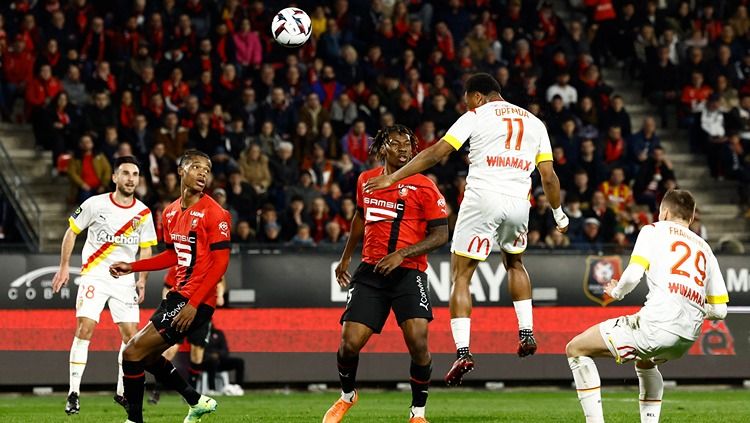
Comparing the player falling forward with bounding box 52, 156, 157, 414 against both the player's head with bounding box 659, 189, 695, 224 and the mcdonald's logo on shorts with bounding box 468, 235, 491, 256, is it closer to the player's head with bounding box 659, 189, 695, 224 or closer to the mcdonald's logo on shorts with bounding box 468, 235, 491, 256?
the mcdonald's logo on shorts with bounding box 468, 235, 491, 256

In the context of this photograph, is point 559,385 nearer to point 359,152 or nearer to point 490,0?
point 359,152

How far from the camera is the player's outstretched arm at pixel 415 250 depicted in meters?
11.5

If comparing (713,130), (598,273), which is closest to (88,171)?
(598,273)

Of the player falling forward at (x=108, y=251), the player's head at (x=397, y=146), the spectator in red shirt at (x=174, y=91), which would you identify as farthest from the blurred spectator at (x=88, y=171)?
the player's head at (x=397, y=146)

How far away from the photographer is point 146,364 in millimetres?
11328

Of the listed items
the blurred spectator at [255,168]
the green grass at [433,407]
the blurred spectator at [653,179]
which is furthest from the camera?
the blurred spectator at [653,179]

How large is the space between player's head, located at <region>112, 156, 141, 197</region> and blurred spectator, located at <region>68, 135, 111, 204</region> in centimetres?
549

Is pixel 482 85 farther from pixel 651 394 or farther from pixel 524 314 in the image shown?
pixel 651 394

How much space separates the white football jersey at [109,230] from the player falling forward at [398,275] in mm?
3927

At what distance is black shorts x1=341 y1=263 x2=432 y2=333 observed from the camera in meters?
11.7

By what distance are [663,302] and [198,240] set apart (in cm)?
380

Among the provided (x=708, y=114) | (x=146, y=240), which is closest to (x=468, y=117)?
(x=146, y=240)

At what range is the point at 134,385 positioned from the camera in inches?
446

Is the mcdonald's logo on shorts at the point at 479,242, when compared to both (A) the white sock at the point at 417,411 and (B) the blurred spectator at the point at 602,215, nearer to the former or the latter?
(A) the white sock at the point at 417,411
